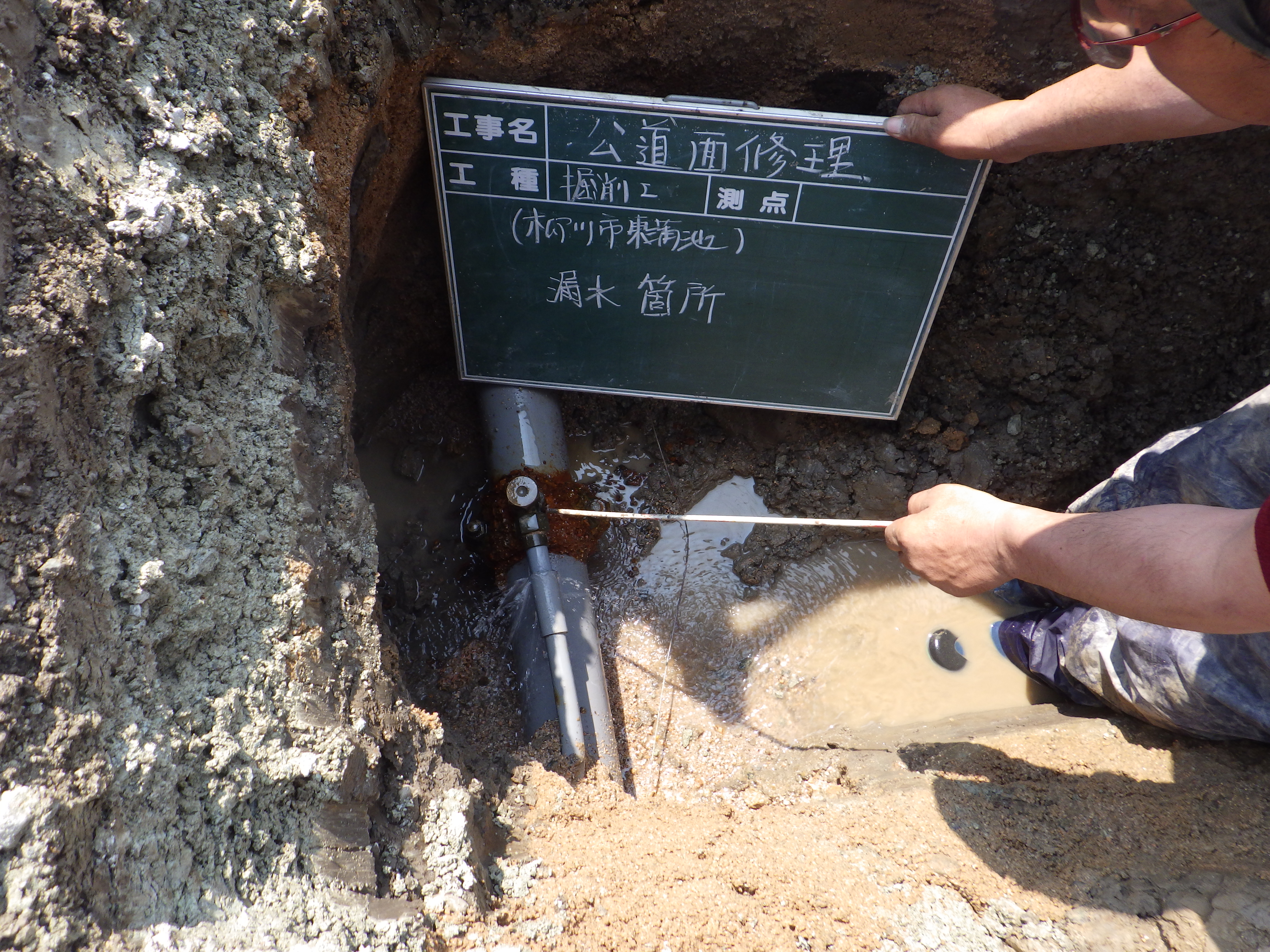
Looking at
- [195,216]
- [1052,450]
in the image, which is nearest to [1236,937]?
[1052,450]

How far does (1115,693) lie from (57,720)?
120 inches

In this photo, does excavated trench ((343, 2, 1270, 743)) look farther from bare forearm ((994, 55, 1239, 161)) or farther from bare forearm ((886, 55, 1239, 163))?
bare forearm ((994, 55, 1239, 161))

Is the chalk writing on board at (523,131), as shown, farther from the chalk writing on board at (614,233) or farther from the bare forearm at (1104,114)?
the bare forearm at (1104,114)

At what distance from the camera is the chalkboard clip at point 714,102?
2.32 m

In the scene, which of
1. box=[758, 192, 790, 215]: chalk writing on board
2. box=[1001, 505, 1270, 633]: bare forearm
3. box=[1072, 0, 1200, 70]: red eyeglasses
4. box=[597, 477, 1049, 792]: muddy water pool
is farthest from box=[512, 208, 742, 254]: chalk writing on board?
box=[1001, 505, 1270, 633]: bare forearm

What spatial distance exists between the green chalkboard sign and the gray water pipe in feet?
0.54

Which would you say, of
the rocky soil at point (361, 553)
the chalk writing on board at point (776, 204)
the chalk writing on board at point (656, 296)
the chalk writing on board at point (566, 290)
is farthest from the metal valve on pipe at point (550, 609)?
the chalk writing on board at point (776, 204)

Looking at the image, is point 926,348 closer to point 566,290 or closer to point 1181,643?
point 1181,643

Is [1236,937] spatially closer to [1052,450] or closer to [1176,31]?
[1176,31]

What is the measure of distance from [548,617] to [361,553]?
3.10ft

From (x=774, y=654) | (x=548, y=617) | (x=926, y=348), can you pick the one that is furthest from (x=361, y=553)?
(x=926, y=348)

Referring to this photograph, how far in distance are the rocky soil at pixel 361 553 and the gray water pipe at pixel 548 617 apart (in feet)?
0.67

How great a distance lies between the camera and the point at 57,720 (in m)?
1.18

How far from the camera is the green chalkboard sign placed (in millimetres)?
2352
